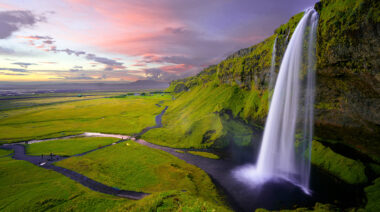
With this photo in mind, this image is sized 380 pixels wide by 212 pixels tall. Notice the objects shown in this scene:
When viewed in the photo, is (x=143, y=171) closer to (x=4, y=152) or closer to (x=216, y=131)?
(x=216, y=131)

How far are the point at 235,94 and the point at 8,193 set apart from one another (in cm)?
10001

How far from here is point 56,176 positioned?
135 feet

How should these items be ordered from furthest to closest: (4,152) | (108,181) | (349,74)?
(4,152) → (108,181) → (349,74)

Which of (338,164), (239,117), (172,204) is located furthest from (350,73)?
(239,117)

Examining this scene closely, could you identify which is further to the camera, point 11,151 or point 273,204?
point 11,151

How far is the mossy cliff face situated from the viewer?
31.9 m

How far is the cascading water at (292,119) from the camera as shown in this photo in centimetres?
4212

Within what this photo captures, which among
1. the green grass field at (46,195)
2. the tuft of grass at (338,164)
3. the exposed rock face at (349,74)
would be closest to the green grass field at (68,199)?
the green grass field at (46,195)

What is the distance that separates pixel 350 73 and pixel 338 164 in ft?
71.6

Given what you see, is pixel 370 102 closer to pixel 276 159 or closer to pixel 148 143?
pixel 276 159

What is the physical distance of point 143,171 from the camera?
1742 inches

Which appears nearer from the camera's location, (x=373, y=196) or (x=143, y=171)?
(x=373, y=196)

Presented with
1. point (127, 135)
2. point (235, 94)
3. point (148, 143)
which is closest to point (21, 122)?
point (127, 135)

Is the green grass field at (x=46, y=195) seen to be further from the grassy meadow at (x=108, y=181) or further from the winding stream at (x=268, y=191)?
the winding stream at (x=268, y=191)
